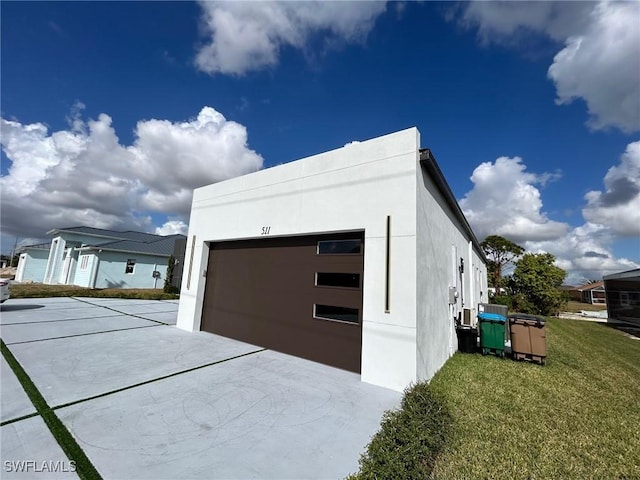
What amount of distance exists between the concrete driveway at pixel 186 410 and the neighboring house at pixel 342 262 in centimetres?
54

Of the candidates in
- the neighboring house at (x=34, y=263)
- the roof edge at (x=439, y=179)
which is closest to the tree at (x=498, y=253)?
the roof edge at (x=439, y=179)

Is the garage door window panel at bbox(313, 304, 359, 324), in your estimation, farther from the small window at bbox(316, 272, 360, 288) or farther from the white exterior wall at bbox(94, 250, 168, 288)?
the white exterior wall at bbox(94, 250, 168, 288)

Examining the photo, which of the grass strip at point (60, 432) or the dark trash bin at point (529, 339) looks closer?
the grass strip at point (60, 432)

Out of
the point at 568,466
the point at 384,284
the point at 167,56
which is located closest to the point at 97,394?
the point at 384,284

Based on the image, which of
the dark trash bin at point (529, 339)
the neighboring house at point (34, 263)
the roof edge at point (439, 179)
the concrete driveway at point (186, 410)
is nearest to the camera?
the concrete driveway at point (186, 410)

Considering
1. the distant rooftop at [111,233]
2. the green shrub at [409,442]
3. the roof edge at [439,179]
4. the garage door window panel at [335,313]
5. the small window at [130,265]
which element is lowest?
the green shrub at [409,442]

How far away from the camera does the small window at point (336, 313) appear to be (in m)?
4.84

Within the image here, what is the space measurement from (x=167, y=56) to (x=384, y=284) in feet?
26.1

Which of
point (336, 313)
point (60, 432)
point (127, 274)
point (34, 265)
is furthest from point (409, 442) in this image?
point (34, 265)

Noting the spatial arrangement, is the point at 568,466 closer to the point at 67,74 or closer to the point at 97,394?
the point at 97,394

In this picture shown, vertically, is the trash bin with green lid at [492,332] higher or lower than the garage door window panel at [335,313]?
lower

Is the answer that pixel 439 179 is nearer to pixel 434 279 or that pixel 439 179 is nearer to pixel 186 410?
pixel 434 279

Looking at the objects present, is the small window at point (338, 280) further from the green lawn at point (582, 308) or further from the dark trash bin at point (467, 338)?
the green lawn at point (582, 308)

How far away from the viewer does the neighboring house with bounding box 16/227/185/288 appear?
60.9ft
